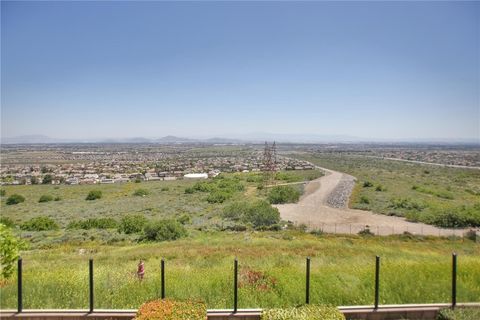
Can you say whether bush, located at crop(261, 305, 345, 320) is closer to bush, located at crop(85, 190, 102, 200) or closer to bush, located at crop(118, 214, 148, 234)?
bush, located at crop(118, 214, 148, 234)

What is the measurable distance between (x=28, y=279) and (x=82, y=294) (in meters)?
2.78

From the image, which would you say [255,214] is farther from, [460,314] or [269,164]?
[269,164]

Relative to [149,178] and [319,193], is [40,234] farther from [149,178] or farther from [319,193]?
[149,178]

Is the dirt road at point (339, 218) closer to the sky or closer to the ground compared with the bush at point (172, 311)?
closer to the ground

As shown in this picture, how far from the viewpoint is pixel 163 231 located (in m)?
27.7

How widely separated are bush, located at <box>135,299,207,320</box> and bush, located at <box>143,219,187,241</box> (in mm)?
20908

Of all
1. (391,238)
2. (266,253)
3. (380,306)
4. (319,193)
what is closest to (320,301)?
(380,306)

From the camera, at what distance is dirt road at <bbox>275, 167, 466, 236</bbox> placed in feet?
111

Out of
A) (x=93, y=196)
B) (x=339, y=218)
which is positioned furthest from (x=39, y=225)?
(x=339, y=218)

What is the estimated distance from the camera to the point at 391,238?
29.4m

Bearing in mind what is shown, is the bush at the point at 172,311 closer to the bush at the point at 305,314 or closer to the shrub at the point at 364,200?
the bush at the point at 305,314

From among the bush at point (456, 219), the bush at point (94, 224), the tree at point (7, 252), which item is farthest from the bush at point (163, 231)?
the bush at point (456, 219)

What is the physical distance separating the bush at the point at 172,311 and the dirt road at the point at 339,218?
2816 cm

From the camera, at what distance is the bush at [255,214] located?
36.1 metres
